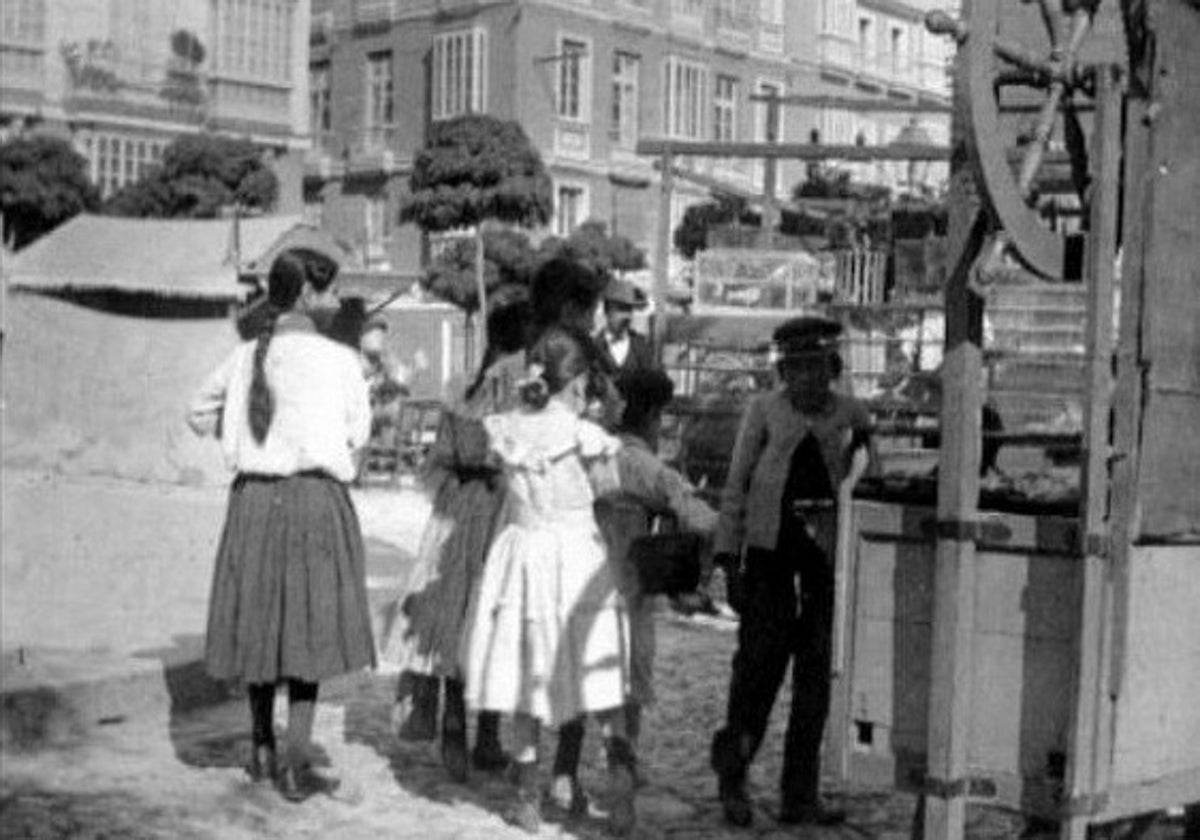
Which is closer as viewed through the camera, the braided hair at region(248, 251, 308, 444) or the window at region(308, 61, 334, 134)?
the braided hair at region(248, 251, 308, 444)

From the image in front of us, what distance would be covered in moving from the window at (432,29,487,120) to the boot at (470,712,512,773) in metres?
44.9

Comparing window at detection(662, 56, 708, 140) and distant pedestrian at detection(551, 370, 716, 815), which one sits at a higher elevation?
window at detection(662, 56, 708, 140)

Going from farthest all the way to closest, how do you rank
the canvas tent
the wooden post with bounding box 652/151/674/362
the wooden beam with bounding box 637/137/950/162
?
the canvas tent, the wooden post with bounding box 652/151/674/362, the wooden beam with bounding box 637/137/950/162

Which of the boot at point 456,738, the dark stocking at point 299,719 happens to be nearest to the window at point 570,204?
the boot at point 456,738

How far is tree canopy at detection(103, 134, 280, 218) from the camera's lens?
121ft

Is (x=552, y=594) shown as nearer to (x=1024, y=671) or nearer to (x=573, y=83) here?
(x=1024, y=671)

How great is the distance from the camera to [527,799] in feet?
22.6

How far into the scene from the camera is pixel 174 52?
46.0m

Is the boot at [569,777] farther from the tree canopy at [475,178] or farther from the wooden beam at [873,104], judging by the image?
the tree canopy at [475,178]

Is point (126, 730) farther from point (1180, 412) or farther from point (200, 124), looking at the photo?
point (200, 124)

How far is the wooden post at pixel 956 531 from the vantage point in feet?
16.0

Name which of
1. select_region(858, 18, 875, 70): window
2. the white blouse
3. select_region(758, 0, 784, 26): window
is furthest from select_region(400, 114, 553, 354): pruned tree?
the white blouse

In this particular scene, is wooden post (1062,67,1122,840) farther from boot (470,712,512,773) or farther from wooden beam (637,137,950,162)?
wooden beam (637,137,950,162)

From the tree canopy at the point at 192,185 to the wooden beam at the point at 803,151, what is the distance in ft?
71.7
